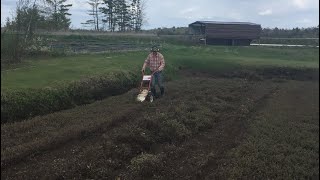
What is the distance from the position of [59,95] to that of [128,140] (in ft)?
26.8

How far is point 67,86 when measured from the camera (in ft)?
77.0

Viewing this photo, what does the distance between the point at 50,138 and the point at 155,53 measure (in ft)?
38.3

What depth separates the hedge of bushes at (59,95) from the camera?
18531 mm

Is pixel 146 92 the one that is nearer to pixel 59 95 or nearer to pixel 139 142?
pixel 59 95

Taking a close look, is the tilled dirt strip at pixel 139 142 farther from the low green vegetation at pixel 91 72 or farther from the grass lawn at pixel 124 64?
the grass lawn at pixel 124 64

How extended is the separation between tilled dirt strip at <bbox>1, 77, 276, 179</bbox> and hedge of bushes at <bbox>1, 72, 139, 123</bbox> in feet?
3.75

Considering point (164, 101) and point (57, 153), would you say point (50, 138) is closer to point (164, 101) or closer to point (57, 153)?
point (57, 153)

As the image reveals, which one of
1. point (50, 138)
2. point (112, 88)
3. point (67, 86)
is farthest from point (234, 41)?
point (50, 138)

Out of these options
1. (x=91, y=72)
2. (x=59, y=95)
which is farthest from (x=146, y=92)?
(x=91, y=72)

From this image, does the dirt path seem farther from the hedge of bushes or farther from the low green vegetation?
the low green vegetation

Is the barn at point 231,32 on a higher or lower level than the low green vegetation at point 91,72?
higher

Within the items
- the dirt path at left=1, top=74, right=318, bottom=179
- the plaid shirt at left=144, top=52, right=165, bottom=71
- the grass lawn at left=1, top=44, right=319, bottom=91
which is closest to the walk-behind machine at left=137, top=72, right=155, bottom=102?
the dirt path at left=1, top=74, right=318, bottom=179

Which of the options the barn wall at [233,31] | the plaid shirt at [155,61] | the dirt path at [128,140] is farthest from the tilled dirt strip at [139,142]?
the barn wall at [233,31]

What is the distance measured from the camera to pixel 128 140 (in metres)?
15.3
